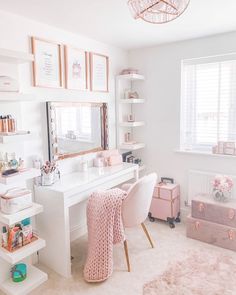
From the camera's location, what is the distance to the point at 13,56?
1996mm

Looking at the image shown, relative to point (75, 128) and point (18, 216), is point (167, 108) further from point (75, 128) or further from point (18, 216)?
point (18, 216)

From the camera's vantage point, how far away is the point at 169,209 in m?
3.22

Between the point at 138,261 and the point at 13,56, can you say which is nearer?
the point at 13,56

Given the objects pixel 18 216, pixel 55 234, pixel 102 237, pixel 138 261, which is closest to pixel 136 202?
pixel 102 237

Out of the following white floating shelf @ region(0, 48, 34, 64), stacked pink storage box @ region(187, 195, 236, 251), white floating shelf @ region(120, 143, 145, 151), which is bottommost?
stacked pink storage box @ region(187, 195, 236, 251)

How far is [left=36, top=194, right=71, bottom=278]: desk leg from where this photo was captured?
2.27 meters

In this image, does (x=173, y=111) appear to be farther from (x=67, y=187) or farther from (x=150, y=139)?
(x=67, y=187)

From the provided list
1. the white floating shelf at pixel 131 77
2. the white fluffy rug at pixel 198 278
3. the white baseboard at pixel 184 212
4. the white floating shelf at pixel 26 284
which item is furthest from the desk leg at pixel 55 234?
the white floating shelf at pixel 131 77

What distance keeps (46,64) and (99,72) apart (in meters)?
0.79

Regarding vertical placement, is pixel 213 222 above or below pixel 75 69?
below

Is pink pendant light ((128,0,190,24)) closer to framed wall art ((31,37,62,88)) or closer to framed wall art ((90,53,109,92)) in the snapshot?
framed wall art ((31,37,62,88))

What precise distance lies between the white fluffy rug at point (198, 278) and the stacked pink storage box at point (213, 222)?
0.66ft

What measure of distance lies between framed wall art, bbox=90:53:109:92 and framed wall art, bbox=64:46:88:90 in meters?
0.11

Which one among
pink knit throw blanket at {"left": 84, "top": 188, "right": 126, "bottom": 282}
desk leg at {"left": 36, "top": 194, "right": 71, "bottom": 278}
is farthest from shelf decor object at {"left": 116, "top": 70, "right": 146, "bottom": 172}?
desk leg at {"left": 36, "top": 194, "right": 71, "bottom": 278}
